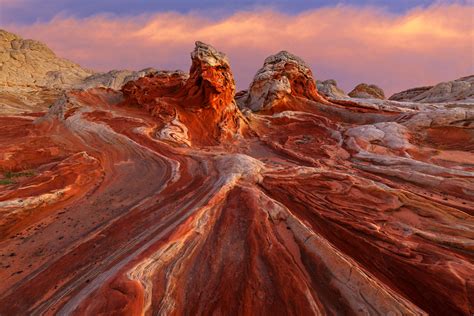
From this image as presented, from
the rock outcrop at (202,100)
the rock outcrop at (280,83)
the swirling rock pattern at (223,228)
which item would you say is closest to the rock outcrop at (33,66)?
the rock outcrop at (202,100)

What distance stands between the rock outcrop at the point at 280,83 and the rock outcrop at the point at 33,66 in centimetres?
6266

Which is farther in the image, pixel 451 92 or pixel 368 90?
pixel 368 90

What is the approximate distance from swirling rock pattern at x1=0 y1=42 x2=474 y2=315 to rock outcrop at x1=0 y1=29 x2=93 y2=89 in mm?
70973

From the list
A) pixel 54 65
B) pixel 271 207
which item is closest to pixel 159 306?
pixel 271 207

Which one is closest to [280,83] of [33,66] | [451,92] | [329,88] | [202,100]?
[202,100]

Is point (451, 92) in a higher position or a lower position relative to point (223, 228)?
higher

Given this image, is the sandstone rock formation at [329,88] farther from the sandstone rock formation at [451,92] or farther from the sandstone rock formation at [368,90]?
the sandstone rock formation at [451,92]

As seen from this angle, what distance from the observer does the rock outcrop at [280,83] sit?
93.8ft

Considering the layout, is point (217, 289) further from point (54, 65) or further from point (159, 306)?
point (54, 65)

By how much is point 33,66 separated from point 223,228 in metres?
95.7

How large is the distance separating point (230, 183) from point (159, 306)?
15.4 feet

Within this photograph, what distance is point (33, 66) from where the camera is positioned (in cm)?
7881

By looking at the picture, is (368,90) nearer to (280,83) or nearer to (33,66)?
(280,83)

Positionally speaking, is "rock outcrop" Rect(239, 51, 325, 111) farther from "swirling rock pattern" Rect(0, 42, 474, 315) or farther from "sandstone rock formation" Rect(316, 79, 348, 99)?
"swirling rock pattern" Rect(0, 42, 474, 315)
